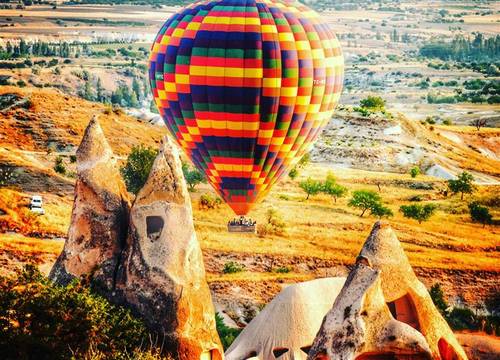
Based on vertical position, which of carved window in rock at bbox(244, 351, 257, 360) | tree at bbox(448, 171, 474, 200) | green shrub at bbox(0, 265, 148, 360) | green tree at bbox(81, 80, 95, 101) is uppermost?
green shrub at bbox(0, 265, 148, 360)

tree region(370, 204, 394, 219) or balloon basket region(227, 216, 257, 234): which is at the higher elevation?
balloon basket region(227, 216, 257, 234)

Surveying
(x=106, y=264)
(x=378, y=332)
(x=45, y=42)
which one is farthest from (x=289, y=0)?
(x=45, y=42)

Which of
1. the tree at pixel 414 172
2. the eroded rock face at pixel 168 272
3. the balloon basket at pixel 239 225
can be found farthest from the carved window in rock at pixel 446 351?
the tree at pixel 414 172

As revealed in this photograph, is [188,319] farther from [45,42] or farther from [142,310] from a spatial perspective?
[45,42]

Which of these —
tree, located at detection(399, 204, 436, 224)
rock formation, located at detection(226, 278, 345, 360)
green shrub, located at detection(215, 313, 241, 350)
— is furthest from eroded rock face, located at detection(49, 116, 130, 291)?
tree, located at detection(399, 204, 436, 224)

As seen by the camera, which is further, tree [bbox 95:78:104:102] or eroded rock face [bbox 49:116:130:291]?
tree [bbox 95:78:104:102]

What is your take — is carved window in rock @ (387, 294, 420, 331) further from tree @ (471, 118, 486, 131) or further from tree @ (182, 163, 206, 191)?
tree @ (471, 118, 486, 131)

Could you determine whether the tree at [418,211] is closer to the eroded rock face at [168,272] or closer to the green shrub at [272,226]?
the green shrub at [272,226]
